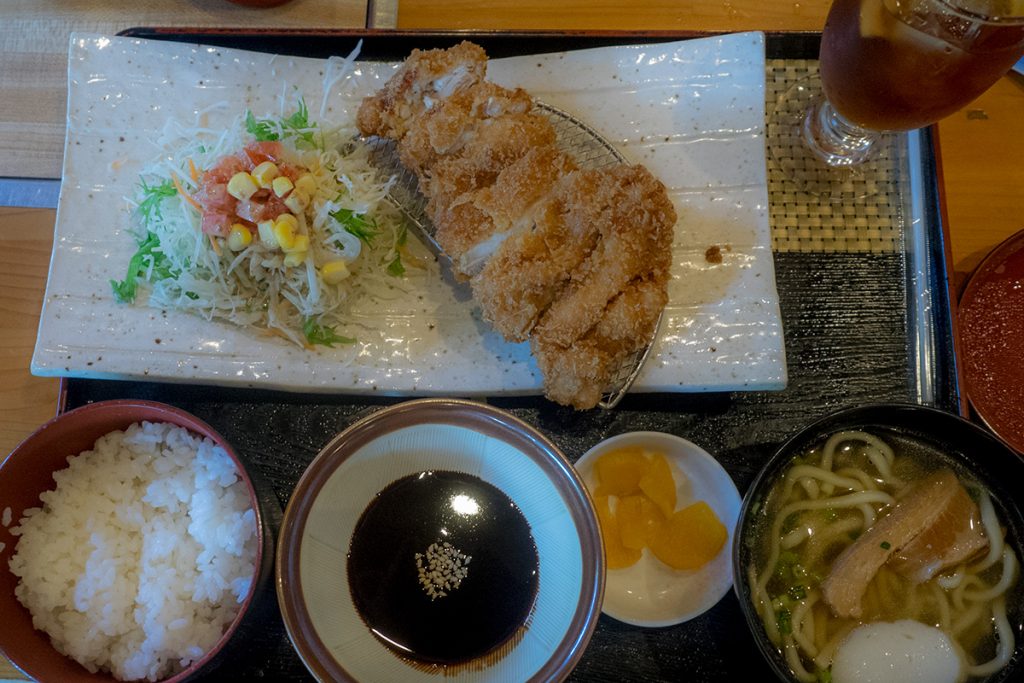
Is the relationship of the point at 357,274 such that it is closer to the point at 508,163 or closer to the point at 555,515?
the point at 508,163

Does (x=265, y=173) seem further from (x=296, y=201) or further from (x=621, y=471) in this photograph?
(x=621, y=471)

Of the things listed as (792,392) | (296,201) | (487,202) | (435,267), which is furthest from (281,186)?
(792,392)

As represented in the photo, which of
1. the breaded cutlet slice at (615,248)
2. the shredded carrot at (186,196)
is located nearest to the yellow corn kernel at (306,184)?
the shredded carrot at (186,196)

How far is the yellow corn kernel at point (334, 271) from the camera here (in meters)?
2.24

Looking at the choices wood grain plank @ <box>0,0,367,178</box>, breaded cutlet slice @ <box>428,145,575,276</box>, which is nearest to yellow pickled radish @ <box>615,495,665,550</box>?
breaded cutlet slice @ <box>428,145,575,276</box>

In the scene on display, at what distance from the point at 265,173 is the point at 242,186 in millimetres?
84

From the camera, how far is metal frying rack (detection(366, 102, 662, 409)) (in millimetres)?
2352

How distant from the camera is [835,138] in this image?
2.42 meters

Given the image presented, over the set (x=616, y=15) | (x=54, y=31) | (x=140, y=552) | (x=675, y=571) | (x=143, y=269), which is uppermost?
(x=616, y=15)

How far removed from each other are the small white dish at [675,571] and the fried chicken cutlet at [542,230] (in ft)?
0.74

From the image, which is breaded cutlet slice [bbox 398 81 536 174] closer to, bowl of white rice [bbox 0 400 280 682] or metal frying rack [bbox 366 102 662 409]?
metal frying rack [bbox 366 102 662 409]

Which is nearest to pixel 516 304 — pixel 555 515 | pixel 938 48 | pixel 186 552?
pixel 555 515

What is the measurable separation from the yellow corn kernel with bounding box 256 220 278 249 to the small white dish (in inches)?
47.5

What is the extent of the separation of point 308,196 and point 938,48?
1915 millimetres
